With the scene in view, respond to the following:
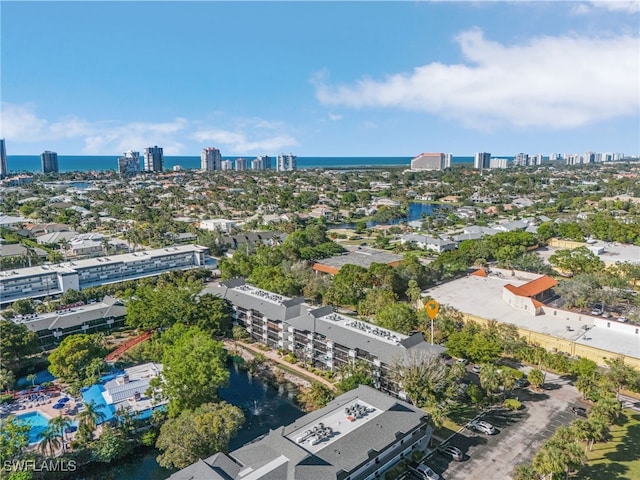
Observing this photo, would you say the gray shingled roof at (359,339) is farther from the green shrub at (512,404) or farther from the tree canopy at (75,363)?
the tree canopy at (75,363)

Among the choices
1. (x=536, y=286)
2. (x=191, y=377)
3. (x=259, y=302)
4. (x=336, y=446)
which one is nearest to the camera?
(x=336, y=446)

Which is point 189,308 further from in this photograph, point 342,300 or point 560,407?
point 560,407

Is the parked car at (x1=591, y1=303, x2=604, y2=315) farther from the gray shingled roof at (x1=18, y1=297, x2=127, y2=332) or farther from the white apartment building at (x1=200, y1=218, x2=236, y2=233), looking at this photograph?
the white apartment building at (x1=200, y1=218, x2=236, y2=233)

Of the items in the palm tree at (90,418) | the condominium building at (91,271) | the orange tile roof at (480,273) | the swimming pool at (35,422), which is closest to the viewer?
the palm tree at (90,418)

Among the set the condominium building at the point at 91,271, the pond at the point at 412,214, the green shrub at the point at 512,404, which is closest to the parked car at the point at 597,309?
the green shrub at the point at 512,404

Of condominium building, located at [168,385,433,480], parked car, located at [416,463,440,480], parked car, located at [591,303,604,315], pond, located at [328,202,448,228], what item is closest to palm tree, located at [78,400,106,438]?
→ condominium building, located at [168,385,433,480]

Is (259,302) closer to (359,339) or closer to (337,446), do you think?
(359,339)

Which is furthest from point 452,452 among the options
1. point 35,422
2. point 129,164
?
point 129,164
